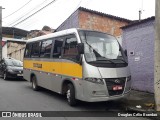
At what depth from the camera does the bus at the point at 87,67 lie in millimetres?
7949

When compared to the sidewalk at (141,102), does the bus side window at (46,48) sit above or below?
above

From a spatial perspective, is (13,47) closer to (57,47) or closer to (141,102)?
(57,47)

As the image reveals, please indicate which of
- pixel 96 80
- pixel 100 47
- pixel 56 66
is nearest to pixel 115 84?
pixel 96 80

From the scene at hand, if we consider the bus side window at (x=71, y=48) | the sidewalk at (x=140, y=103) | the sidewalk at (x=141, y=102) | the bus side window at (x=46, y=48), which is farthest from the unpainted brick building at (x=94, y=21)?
the bus side window at (x=71, y=48)

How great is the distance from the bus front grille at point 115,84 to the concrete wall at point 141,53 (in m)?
3.00

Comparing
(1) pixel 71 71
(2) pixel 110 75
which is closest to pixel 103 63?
(2) pixel 110 75

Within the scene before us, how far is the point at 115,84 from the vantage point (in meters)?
8.17

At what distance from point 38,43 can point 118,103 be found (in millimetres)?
4970

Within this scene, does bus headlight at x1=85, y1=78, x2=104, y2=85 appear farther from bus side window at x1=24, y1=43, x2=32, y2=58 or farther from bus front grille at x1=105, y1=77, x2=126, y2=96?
bus side window at x1=24, y1=43, x2=32, y2=58

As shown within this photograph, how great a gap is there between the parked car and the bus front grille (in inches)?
410

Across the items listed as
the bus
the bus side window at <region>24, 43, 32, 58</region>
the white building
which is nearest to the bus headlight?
the bus

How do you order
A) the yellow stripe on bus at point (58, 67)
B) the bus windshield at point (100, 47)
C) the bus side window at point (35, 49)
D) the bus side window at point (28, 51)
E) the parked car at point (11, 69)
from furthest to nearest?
the parked car at point (11, 69), the bus side window at point (28, 51), the bus side window at point (35, 49), the yellow stripe on bus at point (58, 67), the bus windshield at point (100, 47)

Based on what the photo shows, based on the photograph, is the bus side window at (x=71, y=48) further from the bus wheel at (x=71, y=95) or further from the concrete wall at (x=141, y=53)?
the concrete wall at (x=141, y=53)

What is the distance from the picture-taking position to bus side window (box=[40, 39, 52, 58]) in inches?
423
